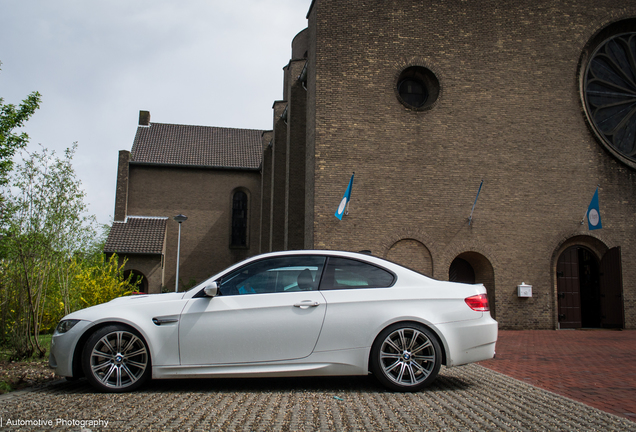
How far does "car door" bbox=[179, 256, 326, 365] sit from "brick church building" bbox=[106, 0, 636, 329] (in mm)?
10301

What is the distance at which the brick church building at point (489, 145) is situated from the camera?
1589 cm

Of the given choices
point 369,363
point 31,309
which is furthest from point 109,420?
point 31,309

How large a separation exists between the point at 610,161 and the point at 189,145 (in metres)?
26.9

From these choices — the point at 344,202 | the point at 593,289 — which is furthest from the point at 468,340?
the point at 593,289

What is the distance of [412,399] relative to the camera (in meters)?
4.76

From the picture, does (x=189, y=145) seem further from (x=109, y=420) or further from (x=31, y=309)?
(x=109, y=420)

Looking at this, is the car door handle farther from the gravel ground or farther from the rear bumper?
the gravel ground

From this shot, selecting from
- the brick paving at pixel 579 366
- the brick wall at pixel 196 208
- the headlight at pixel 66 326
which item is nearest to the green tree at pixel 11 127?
the headlight at pixel 66 326

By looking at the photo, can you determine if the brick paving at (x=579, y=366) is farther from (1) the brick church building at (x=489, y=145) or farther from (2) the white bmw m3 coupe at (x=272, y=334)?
(1) the brick church building at (x=489, y=145)

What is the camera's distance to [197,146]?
35500 millimetres

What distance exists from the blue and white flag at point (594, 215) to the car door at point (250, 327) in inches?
526

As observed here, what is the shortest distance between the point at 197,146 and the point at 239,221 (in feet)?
21.9

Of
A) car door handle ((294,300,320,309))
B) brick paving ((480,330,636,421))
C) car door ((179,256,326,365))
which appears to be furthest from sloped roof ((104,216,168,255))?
car door handle ((294,300,320,309))

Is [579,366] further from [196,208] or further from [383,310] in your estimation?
[196,208]
